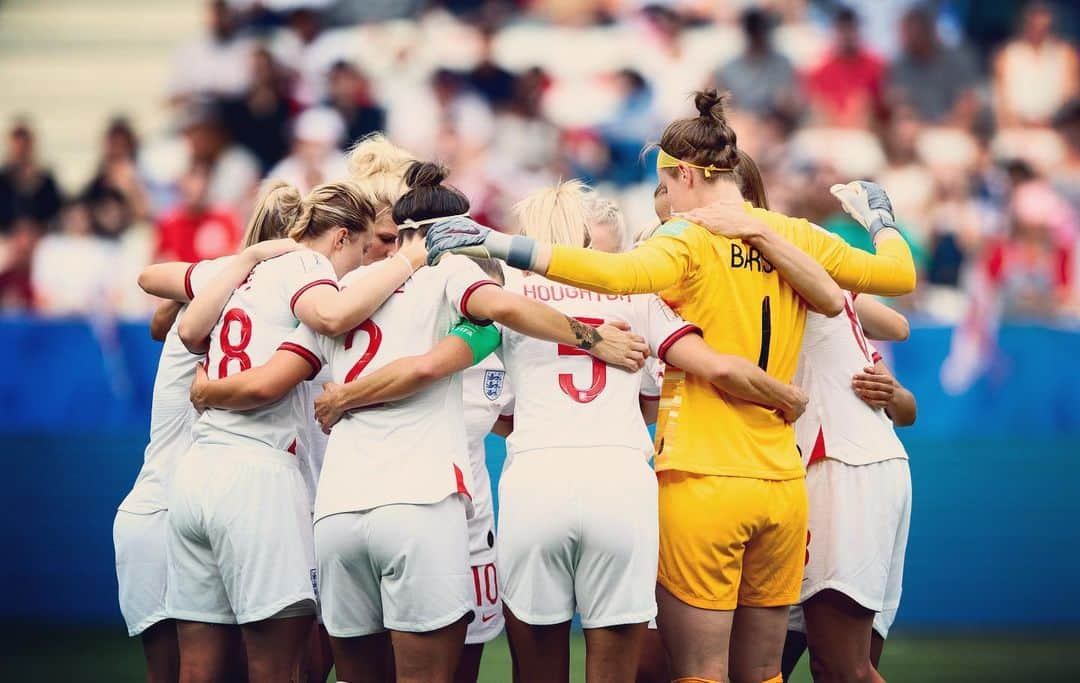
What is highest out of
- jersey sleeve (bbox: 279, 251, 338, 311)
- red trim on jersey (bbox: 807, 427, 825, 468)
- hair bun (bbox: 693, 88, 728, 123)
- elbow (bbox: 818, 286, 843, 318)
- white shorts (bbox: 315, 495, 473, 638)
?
hair bun (bbox: 693, 88, 728, 123)

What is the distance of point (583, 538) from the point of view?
15.6 feet

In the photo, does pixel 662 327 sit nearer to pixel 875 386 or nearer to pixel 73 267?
pixel 875 386

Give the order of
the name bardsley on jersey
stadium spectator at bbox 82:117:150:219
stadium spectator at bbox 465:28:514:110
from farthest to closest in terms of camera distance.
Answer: stadium spectator at bbox 465:28:514:110 < stadium spectator at bbox 82:117:150:219 < the name bardsley on jersey

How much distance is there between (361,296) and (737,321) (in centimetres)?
130

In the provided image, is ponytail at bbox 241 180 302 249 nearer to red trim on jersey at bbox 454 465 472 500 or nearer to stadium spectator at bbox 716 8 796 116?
red trim on jersey at bbox 454 465 472 500

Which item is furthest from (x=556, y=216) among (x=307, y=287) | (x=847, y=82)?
(x=847, y=82)

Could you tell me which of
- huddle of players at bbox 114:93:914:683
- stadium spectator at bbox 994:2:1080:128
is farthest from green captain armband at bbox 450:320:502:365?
stadium spectator at bbox 994:2:1080:128

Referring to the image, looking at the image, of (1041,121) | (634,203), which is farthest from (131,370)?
(1041,121)

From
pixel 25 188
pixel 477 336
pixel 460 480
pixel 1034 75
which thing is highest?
pixel 1034 75

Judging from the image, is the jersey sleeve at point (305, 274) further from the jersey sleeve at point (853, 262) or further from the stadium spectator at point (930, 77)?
the stadium spectator at point (930, 77)

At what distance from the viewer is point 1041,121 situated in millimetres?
12703

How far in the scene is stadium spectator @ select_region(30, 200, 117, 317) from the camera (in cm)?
1073

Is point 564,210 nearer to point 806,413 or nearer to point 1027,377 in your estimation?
point 806,413

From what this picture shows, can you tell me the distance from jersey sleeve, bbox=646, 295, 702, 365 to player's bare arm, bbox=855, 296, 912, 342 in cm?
104
